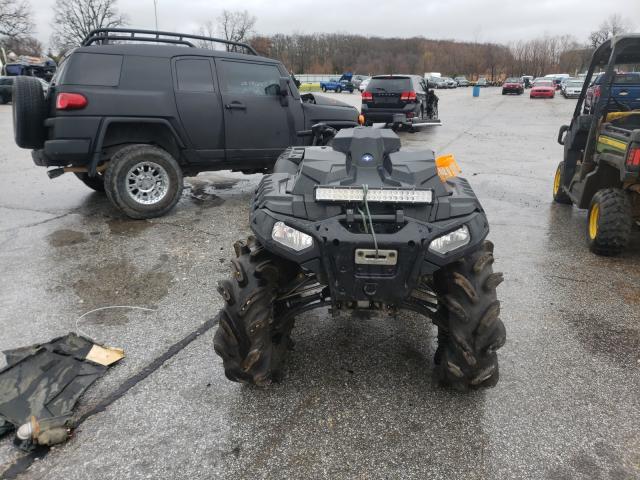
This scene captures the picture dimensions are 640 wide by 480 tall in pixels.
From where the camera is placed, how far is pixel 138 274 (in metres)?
4.53

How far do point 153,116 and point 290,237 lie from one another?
423 cm

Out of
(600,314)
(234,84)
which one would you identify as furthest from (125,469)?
(234,84)

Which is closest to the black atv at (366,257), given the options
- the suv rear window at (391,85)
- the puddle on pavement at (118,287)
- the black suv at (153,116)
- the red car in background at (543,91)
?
the puddle on pavement at (118,287)

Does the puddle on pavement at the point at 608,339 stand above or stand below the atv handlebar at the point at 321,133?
below

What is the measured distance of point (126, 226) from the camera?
5855mm

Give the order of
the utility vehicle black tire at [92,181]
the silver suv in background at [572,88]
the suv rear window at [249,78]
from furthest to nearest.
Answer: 1. the silver suv in background at [572,88]
2. the utility vehicle black tire at [92,181]
3. the suv rear window at [249,78]

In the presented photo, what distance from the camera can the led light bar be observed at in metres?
2.32

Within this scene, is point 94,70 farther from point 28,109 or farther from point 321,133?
point 321,133

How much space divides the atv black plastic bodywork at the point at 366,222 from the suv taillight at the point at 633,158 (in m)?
2.72

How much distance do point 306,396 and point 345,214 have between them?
1.14 meters

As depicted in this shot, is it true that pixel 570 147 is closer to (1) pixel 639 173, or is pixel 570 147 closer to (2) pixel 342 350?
(1) pixel 639 173

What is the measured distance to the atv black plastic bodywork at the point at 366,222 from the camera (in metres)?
2.26

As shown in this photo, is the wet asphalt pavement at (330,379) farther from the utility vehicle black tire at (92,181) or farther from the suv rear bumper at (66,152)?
the utility vehicle black tire at (92,181)

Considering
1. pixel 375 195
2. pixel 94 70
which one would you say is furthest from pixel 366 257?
pixel 94 70
